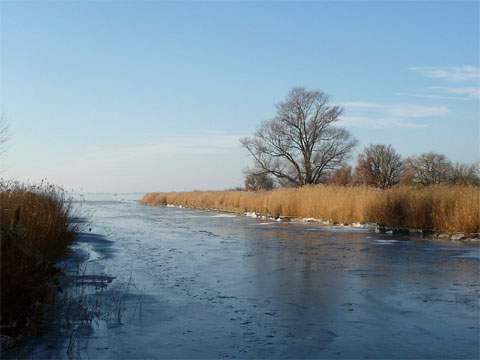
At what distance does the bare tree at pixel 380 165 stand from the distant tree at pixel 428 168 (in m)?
1.83

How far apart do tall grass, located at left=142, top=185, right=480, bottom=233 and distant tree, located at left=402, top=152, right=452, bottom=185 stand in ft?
148

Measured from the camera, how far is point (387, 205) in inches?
858

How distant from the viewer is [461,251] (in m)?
13.4

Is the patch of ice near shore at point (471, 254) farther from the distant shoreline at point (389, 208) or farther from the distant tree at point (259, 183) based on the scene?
the distant tree at point (259, 183)

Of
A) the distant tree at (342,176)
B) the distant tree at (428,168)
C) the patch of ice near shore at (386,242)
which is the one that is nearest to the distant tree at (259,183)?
the distant tree at (342,176)

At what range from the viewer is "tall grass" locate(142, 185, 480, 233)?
689 inches

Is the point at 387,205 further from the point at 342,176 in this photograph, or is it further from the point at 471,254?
the point at 342,176

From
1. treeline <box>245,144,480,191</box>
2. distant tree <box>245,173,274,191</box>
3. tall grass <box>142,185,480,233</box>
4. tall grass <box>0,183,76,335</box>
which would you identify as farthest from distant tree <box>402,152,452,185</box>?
tall grass <box>0,183,76,335</box>

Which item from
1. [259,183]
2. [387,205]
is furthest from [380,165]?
[387,205]

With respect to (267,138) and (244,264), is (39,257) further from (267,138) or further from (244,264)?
(267,138)

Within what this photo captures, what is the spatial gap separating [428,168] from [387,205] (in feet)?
199

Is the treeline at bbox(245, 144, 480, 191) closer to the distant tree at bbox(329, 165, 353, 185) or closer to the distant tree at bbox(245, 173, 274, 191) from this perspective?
the distant tree at bbox(329, 165, 353, 185)

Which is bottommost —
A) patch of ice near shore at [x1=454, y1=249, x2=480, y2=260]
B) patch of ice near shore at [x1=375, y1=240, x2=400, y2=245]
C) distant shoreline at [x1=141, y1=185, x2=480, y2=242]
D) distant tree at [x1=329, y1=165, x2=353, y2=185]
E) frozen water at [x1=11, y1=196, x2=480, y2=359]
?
frozen water at [x1=11, y1=196, x2=480, y2=359]

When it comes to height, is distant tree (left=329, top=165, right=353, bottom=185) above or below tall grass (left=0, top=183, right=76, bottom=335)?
above
